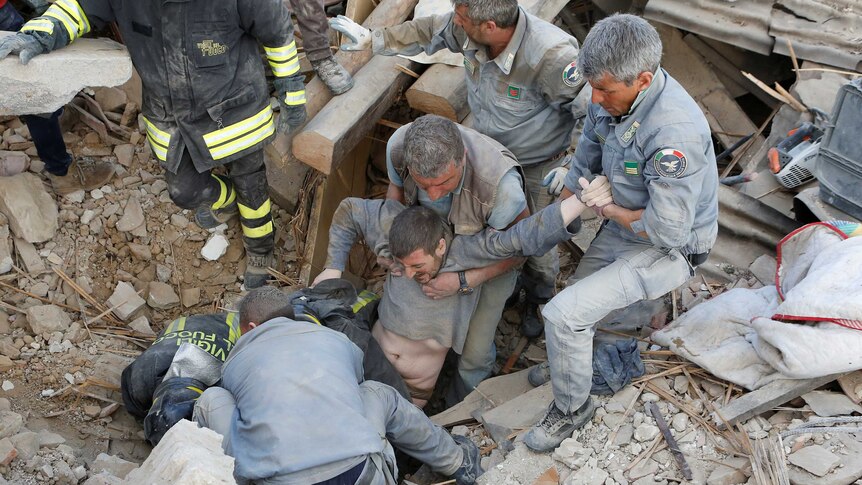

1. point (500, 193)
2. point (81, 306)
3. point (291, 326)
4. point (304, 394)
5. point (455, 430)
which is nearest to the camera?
point (304, 394)

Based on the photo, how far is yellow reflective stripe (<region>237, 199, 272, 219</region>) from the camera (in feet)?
16.3

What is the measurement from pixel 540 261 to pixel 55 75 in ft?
10.0

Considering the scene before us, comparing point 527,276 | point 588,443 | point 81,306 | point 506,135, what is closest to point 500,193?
point 506,135

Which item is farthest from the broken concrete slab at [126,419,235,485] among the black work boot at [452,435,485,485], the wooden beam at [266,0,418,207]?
the wooden beam at [266,0,418,207]

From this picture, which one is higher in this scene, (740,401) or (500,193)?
(500,193)

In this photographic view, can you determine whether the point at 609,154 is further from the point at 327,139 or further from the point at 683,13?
the point at 683,13

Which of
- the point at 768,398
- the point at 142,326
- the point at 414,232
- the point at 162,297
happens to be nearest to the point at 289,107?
the point at 414,232

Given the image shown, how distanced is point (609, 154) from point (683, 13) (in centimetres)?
288

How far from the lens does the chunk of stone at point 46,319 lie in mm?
4492

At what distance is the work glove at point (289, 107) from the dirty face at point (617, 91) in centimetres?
189

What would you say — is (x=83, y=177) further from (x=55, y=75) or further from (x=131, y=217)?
(x=55, y=75)

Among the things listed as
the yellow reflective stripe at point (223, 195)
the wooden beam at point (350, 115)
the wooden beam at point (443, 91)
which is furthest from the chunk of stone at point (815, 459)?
the yellow reflective stripe at point (223, 195)

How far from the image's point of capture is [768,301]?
13.8 ft

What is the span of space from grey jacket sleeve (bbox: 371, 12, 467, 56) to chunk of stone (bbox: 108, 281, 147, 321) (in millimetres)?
2262
